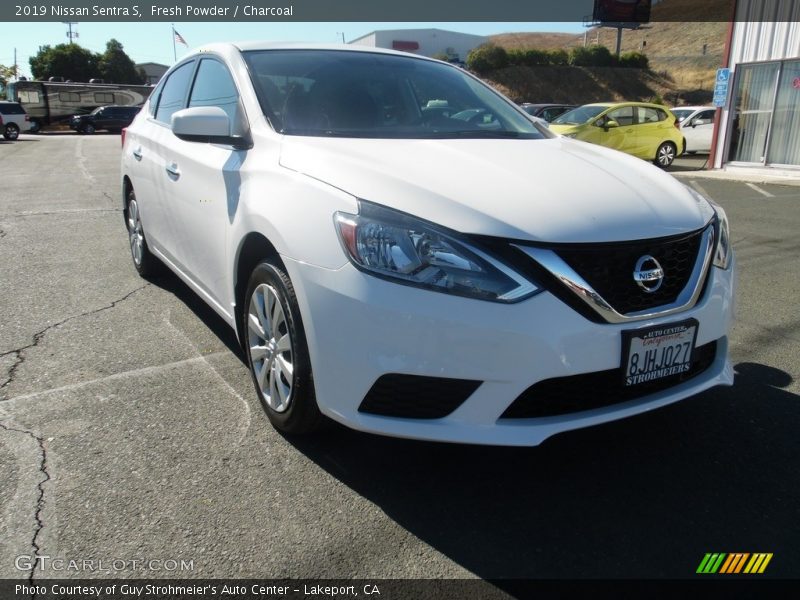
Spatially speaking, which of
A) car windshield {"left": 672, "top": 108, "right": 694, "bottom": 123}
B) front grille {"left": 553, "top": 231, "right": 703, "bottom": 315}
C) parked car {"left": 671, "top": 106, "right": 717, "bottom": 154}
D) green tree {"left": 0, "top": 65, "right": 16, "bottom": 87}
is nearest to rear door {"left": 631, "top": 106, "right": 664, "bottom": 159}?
parked car {"left": 671, "top": 106, "right": 717, "bottom": 154}

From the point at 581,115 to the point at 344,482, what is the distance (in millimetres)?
15036

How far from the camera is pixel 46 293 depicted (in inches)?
185

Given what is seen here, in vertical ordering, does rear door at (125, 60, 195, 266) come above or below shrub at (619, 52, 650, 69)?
below

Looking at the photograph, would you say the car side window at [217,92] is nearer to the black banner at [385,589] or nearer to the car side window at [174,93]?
the car side window at [174,93]

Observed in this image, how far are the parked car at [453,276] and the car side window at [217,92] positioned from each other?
0.10 ft

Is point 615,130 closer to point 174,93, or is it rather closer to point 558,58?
point 174,93

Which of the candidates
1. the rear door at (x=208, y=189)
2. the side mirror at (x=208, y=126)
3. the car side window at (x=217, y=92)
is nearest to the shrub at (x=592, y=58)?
the car side window at (x=217, y=92)

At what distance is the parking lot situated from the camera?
207 cm

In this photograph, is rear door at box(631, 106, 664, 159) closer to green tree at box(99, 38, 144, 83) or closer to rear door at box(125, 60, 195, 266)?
rear door at box(125, 60, 195, 266)

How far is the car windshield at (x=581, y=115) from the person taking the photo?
15.5m

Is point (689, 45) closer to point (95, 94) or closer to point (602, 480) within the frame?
point (95, 94)

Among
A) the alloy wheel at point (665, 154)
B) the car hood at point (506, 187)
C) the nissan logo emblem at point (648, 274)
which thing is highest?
the car hood at point (506, 187)

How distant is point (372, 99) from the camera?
129 inches

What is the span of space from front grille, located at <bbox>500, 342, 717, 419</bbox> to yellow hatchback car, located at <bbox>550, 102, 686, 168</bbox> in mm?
13231
